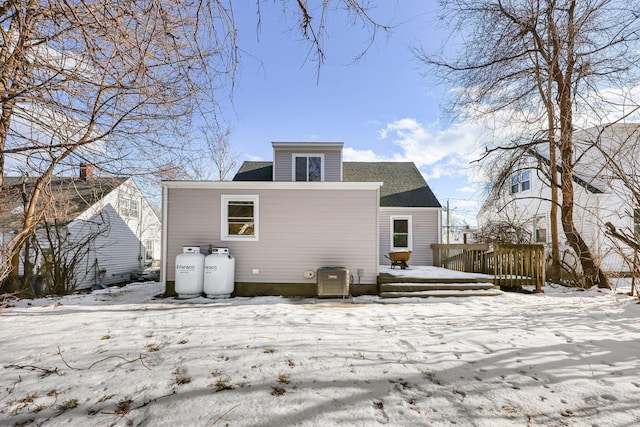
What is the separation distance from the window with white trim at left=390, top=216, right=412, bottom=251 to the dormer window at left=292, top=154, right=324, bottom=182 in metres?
3.66

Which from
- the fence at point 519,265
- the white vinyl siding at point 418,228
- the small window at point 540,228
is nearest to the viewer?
the fence at point 519,265

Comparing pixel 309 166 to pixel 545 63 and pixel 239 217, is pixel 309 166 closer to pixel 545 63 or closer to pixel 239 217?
pixel 239 217

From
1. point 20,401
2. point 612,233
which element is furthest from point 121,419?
point 612,233

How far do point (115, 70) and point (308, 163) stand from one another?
28.8 ft

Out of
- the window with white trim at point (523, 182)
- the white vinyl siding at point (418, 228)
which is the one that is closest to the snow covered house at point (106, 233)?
the white vinyl siding at point (418, 228)

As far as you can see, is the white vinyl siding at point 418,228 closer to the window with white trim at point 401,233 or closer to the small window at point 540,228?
the window with white trim at point 401,233

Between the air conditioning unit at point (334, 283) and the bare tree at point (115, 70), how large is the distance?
4.15m

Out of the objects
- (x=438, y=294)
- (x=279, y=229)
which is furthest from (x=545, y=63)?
(x=279, y=229)

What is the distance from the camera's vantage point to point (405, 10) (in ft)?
7.76

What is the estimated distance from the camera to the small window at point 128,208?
15.1m

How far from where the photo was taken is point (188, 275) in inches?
270

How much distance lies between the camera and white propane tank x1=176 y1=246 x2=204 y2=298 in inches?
270

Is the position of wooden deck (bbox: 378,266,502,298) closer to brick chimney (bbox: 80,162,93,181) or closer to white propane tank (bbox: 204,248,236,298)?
white propane tank (bbox: 204,248,236,298)

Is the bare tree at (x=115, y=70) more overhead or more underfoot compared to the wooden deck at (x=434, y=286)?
more overhead
